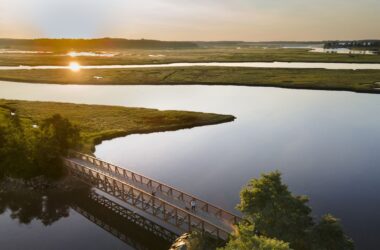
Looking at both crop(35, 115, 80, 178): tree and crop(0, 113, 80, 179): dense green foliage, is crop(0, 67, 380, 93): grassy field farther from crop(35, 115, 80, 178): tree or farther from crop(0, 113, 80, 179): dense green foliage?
crop(0, 113, 80, 179): dense green foliage

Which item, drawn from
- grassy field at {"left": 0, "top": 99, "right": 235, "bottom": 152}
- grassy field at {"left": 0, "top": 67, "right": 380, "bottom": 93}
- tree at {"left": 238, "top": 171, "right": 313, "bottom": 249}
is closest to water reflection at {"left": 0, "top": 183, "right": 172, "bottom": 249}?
tree at {"left": 238, "top": 171, "right": 313, "bottom": 249}

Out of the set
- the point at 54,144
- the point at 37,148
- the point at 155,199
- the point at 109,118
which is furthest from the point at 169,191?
the point at 109,118

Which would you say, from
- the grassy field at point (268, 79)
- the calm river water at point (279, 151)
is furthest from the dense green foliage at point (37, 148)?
the grassy field at point (268, 79)

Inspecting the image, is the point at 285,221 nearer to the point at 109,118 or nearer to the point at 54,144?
the point at 54,144

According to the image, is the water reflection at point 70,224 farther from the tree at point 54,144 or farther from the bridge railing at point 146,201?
the tree at point 54,144

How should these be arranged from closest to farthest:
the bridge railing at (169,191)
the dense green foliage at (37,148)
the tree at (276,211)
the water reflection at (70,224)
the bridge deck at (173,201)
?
the tree at (276,211) < the bridge deck at (173,201) < the bridge railing at (169,191) < the water reflection at (70,224) < the dense green foliage at (37,148)
